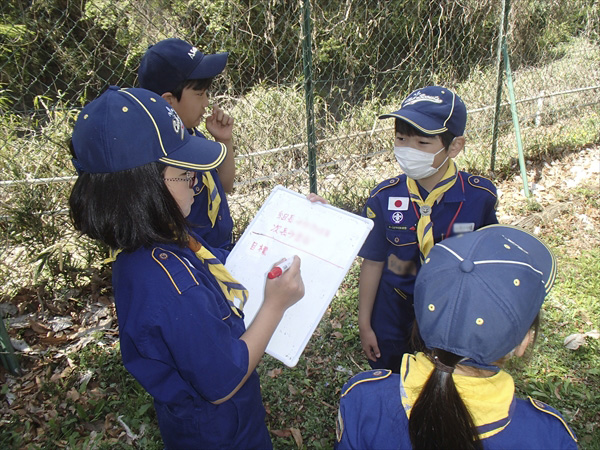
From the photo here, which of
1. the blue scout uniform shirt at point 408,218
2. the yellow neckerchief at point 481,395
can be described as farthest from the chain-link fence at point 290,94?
the yellow neckerchief at point 481,395

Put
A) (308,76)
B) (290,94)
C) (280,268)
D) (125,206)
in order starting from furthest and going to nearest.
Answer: (290,94) → (308,76) → (280,268) → (125,206)

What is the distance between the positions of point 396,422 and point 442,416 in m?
0.13

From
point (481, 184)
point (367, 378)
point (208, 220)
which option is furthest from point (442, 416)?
point (208, 220)

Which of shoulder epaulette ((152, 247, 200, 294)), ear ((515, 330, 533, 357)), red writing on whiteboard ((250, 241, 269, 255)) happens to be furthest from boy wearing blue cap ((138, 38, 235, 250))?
ear ((515, 330, 533, 357))

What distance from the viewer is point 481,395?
3.14ft

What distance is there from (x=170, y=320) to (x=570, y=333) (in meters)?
2.66

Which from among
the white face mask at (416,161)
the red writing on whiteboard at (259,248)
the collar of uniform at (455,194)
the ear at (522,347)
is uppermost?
the white face mask at (416,161)

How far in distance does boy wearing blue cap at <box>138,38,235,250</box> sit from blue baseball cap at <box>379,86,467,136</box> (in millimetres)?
780

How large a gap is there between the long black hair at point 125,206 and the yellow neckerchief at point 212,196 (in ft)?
2.80

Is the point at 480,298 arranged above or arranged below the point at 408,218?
above

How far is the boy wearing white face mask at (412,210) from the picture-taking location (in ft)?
5.62

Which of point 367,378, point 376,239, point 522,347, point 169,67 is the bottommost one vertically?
point 376,239

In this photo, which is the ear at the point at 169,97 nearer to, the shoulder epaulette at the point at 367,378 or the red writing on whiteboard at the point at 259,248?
the red writing on whiteboard at the point at 259,248

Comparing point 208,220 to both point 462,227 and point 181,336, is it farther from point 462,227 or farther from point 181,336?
point 462,227
